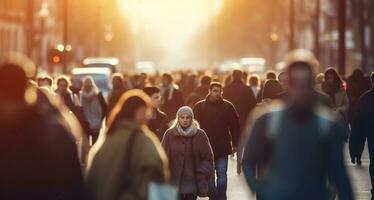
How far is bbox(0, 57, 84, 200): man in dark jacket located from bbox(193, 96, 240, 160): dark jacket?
9111mm

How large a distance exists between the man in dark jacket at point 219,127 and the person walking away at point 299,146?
28.0ft

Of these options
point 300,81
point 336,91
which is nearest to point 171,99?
point 336,91

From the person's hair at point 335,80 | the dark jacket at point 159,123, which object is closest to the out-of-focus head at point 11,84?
the dark jacket at point 159,123

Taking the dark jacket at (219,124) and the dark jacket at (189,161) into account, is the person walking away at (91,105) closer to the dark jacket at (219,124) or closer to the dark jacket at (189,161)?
the dark jacket at (219,124)

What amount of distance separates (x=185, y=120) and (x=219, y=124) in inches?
115

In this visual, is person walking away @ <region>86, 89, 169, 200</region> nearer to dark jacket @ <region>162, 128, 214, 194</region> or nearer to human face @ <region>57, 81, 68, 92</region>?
dark jacket @ <region>162, 128, 214, 194</region>

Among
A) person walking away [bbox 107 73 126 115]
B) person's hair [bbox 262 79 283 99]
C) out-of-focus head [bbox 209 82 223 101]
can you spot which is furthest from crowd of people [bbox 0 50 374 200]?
person walking away [bbox 107 73 126 115]

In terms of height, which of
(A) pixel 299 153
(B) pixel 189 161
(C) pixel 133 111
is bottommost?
(B) pixel 189 161

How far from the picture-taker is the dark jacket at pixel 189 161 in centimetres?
1394

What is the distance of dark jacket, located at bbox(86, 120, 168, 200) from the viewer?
8172mm

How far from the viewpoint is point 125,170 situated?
26.9 ft

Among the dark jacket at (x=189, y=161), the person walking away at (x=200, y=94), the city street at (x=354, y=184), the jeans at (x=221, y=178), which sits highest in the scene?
the person walking away at (x=200, y=94)

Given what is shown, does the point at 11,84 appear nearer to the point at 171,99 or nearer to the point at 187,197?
the point at 187,197

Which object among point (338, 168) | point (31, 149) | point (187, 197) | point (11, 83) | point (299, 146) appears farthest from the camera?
point (187, 197)
